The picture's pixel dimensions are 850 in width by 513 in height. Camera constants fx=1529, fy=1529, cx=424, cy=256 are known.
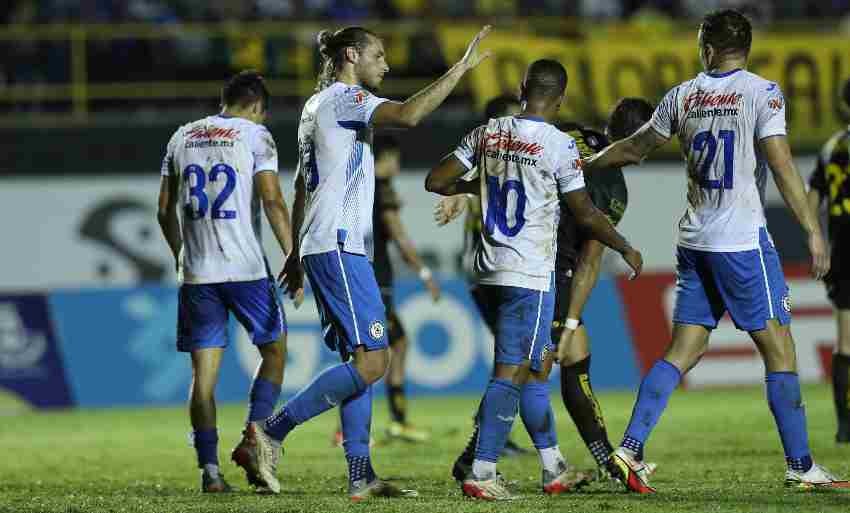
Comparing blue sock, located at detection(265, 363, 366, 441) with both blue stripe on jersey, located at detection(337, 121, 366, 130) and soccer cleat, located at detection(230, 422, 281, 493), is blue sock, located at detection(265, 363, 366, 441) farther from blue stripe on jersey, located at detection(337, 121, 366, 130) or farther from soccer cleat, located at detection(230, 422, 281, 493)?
blue stripe on jersey, located at detection(337, 121, 366, 130)

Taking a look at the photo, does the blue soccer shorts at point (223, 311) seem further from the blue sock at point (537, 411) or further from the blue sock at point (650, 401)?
the blue sock at point (650, 401)

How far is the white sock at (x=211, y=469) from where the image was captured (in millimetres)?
8125

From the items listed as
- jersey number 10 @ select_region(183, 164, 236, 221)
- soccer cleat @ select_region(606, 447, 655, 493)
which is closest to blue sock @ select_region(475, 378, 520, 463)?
soccer cleat @ select_region(606, 447, 655, 493)

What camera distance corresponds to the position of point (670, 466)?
9.15 meters

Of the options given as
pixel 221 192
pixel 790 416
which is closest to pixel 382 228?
pixel 221 192

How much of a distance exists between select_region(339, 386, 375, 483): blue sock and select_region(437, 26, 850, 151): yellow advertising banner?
479 inches

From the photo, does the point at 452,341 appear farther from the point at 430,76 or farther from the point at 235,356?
the point at 430,76

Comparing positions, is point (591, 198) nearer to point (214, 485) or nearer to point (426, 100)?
point (426, 100)

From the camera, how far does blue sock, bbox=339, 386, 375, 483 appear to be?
292 inches

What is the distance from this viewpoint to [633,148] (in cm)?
756

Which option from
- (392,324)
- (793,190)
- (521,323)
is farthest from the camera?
(392,324)

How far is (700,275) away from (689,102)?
0.86m

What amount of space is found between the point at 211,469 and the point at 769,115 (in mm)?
3424

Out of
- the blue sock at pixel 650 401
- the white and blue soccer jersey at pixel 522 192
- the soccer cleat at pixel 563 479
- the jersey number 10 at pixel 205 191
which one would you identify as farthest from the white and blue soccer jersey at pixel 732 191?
the jersey number 10 at pixel 205 191
